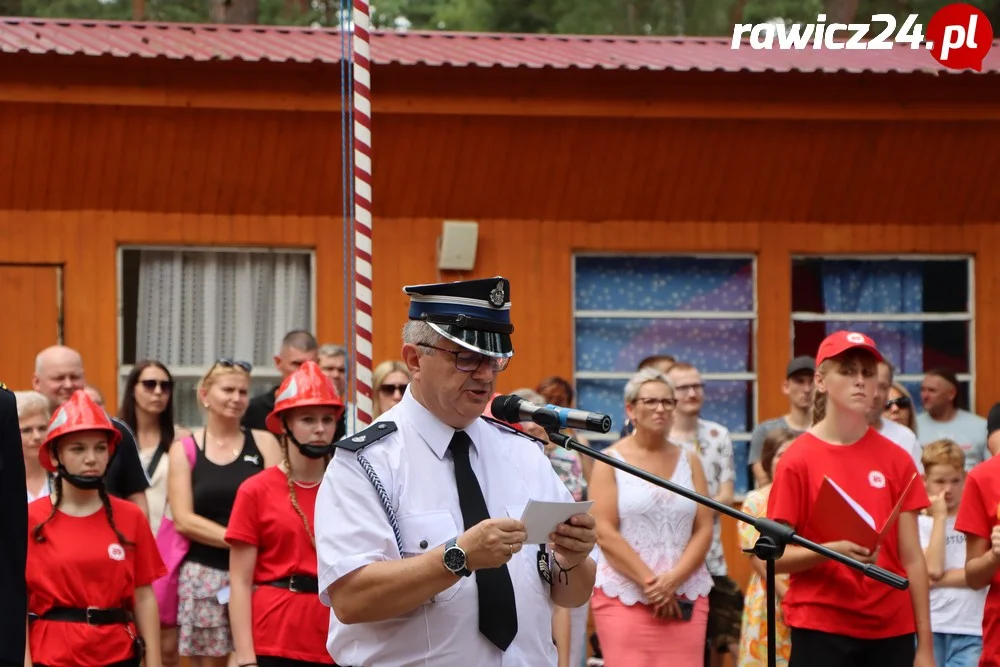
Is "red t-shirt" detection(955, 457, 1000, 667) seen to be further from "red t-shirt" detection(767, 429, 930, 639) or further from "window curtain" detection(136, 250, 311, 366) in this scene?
"window curtain" detection(136, 250, 311, 366)

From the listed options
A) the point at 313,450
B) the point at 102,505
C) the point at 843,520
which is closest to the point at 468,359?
the point at 843,520

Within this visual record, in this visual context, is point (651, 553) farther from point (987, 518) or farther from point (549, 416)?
point (549, 416)

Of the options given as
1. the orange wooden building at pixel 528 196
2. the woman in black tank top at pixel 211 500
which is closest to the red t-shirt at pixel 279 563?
the woman in black tank top at pixel 211 500

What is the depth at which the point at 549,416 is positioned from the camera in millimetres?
4145

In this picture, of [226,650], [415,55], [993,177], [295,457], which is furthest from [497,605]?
[993,177]

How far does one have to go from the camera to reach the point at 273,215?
37.6ft

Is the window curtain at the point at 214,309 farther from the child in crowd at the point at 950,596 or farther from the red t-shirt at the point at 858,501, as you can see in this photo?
the red t-shirt at the point at 858,501

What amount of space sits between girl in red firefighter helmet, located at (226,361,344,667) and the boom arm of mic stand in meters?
2.54

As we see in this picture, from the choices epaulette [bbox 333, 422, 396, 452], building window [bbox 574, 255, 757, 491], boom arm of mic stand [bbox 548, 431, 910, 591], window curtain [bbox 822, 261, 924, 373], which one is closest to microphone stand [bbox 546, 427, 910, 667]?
boom arm of mic stand [bbox 548, 431, 910, 591]

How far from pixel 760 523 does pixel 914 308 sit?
27.1 ft

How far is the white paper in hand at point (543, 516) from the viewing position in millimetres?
3869

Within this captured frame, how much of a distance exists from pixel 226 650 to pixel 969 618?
3886mm

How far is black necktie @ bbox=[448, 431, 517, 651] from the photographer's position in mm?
4070

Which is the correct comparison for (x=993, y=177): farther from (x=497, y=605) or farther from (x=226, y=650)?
(x=497, y=605)
